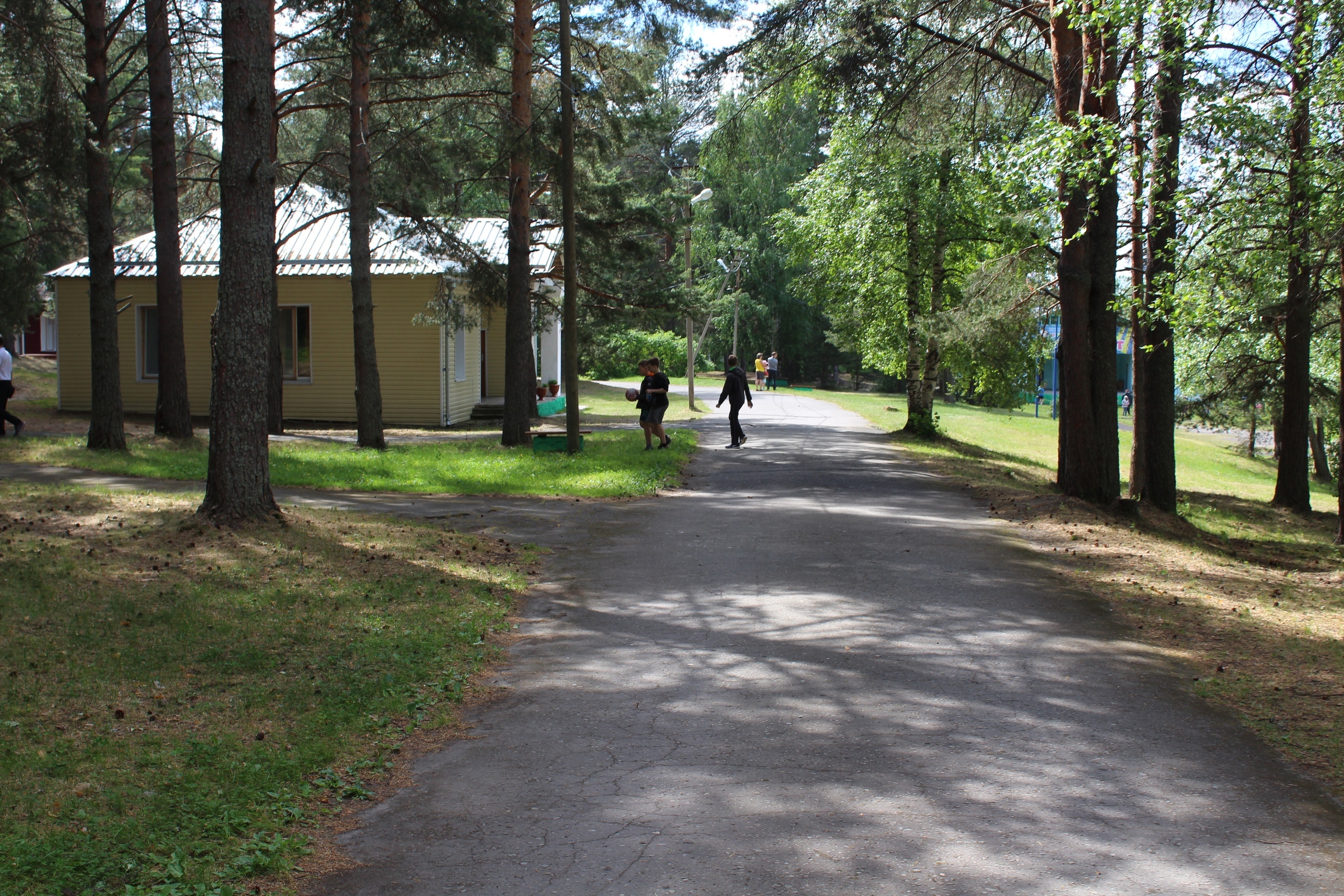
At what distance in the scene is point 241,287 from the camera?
368 inches

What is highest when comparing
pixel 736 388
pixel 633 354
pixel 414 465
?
pixel 633 354

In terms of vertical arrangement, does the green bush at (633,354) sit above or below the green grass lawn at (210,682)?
above

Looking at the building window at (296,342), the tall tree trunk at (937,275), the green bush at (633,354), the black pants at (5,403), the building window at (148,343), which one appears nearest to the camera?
the black pants at (5,403)

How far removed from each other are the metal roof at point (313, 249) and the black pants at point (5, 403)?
650cm

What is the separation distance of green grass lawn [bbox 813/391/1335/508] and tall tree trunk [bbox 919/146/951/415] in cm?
216

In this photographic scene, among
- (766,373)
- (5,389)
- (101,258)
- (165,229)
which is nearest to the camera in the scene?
(101,258)

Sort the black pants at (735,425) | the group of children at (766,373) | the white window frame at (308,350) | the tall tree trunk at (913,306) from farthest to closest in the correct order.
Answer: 1. the group of children at (766,373)
2. the white window frame at (308,350)
3. the tall tree trunk at (913,306)
4. the black pants at (735,425)

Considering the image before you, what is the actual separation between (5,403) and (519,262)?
9242mm

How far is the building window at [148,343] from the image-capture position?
2627 cm

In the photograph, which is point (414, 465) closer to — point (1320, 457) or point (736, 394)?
point (736, 394)

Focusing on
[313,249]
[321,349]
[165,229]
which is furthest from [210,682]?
[313,249]

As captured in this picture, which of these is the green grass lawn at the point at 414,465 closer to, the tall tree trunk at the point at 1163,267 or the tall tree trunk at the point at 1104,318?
the tall tree trunk at the point at 1104,318

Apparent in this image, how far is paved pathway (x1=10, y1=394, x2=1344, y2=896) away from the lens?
3820mm

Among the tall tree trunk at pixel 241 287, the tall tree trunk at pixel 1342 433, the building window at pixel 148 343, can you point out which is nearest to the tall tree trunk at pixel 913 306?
the tall tree trunk at pixel 1342 433
